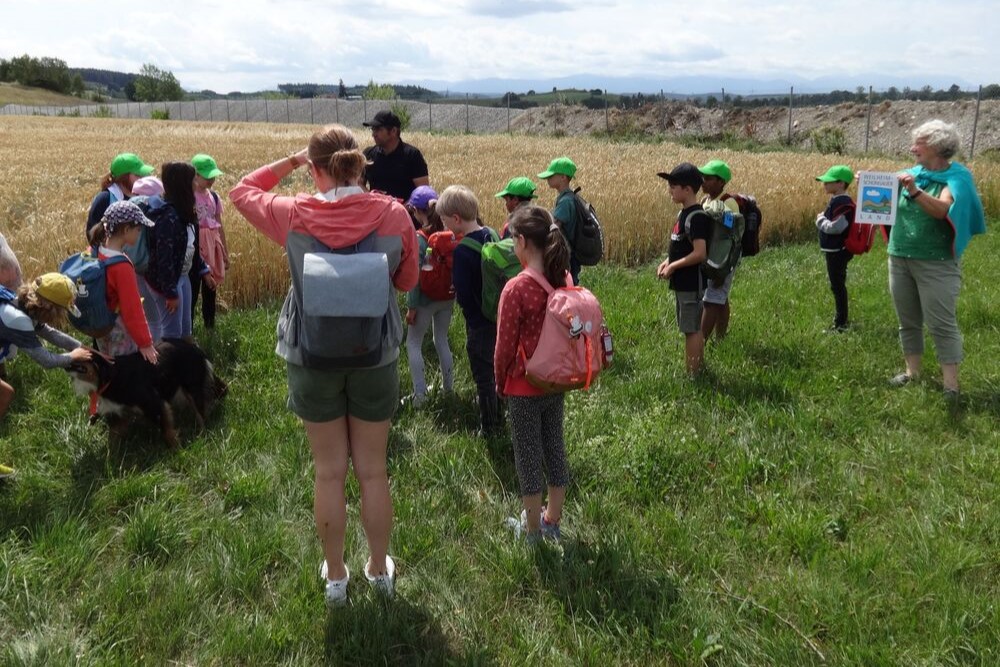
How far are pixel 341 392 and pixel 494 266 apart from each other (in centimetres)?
161

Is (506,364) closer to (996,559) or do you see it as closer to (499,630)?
(499,630)

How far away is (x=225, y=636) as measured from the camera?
3.08m

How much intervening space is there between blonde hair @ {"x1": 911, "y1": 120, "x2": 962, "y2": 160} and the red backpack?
3.37 metres

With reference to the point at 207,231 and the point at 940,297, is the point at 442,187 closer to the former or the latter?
the point at 207,231

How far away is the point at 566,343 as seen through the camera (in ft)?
11.2

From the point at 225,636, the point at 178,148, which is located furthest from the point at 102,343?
the point at 178,148

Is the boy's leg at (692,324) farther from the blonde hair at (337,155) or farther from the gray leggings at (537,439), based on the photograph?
the blonde hair at (337,155)

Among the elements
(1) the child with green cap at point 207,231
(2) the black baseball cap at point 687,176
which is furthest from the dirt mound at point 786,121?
(1) the child with green cap at point 207,231

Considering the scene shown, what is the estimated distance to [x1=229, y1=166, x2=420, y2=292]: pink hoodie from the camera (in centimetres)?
287

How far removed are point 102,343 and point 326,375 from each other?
270 cm

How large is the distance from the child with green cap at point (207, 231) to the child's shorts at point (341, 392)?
146 inches

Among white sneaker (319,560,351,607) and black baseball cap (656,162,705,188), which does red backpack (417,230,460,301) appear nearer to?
black baseball cap (656,162,705,188)

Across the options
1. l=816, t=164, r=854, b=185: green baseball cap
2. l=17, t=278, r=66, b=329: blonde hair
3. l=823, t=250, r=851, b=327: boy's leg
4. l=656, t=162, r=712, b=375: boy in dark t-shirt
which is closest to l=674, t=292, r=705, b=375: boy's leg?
l=656, t=162, r=712, b=375: boy in dark t-shirt

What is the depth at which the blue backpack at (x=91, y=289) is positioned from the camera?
450 cm
